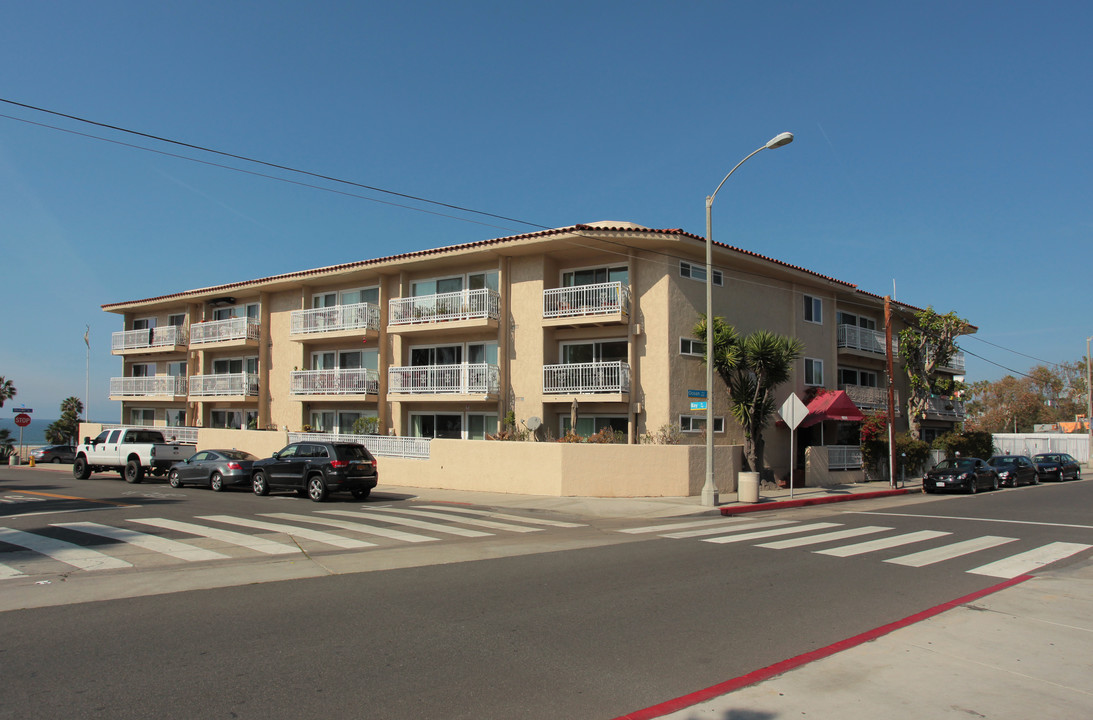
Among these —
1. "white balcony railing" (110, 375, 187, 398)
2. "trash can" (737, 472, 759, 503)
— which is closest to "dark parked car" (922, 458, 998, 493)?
"trash can" (737, 472, 759, 503)

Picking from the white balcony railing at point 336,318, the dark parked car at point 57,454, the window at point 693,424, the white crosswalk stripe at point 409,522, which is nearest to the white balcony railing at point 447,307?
the white balcony railing at point 336,318

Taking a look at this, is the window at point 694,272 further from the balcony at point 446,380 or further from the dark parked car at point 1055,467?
the dark parked car at point 1055,467

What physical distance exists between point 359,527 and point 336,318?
17739 millimetres

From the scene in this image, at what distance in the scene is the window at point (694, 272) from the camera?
2355cm

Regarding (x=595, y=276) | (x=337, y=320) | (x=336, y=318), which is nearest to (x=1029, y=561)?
(x=595, y=276)

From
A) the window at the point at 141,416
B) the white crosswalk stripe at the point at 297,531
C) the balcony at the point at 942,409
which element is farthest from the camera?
the window at the point at 141,416

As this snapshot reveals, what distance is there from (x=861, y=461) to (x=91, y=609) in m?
27.3

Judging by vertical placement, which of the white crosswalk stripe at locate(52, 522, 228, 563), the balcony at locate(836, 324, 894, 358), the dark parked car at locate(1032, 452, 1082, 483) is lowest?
the dark parked car at locate(1032, 452, 1082, 483)

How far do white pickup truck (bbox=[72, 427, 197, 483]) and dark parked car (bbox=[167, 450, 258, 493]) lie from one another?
1.37 meters

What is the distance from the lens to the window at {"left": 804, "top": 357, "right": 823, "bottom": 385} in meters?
28.6

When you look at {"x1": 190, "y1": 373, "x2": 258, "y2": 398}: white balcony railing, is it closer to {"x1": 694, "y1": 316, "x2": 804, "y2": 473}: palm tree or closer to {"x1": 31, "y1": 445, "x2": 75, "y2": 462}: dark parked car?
{"x1": 31, "y1": 445, "x2": 75, "y2": 462}: dark parked car

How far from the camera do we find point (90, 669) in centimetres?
550

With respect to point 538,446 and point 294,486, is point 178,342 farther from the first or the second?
point 538,446

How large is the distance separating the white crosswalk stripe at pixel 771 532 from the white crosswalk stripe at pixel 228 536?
7.45m
